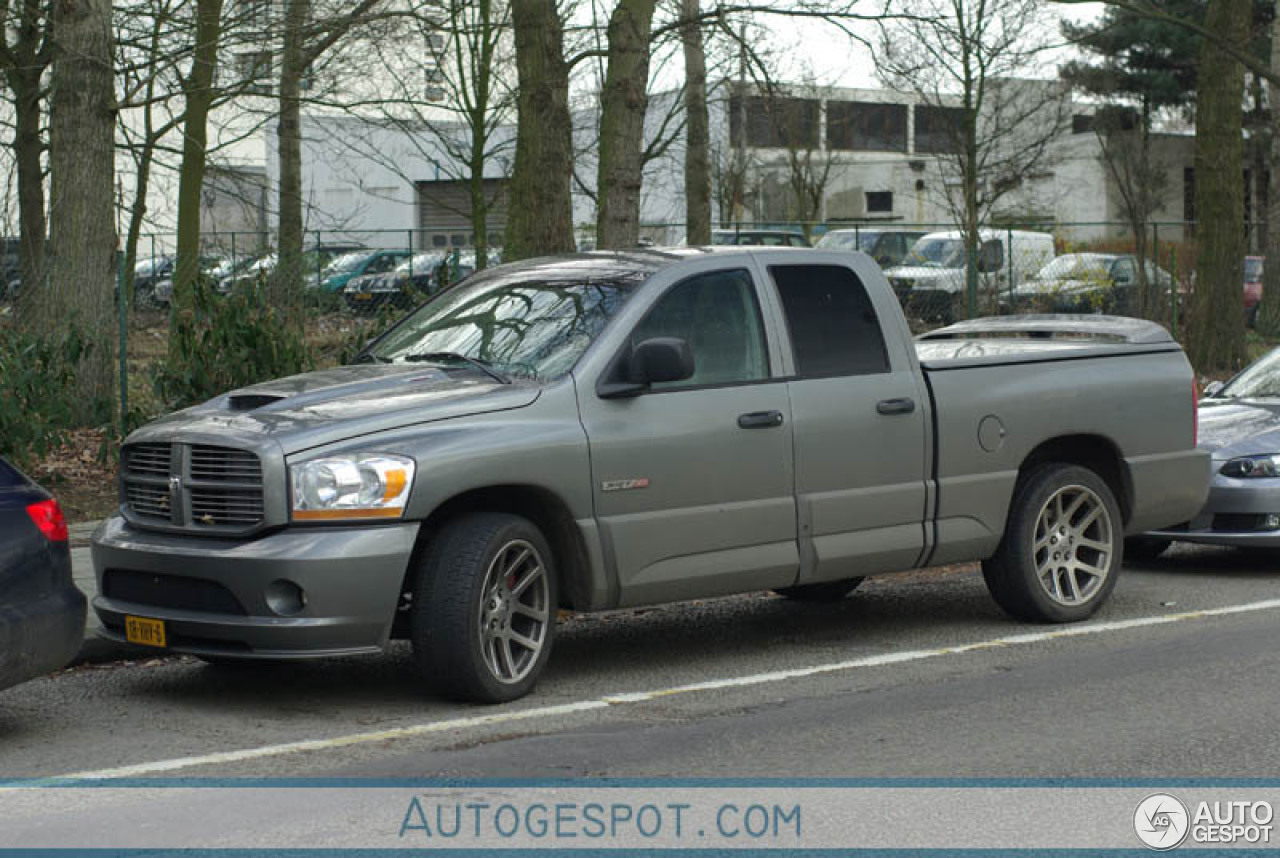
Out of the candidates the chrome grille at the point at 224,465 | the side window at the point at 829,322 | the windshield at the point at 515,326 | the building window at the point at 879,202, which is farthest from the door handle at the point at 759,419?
the building window at the point at 879,202

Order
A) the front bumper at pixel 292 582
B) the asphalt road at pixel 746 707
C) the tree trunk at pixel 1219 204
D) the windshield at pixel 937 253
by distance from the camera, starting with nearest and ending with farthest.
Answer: the asphalt road at pixel 746 707 → the front bumper at pixel 292 582 → the tree trunk at pixel 1219 204 → the windshield at pixel 937 253

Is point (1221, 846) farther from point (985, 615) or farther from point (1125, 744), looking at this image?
point (985, 615)

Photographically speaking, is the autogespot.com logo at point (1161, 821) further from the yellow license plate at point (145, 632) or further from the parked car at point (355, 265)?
the parked car at point (355, 265)

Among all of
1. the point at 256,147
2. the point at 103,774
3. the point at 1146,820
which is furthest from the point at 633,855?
the point at 256,147

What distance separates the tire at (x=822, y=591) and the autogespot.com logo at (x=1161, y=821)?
428cm

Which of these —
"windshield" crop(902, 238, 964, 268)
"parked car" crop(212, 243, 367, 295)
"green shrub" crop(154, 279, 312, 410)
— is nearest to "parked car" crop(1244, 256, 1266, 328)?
"windshield" crop(902, 238, 964, 268)

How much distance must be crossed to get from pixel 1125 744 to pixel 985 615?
10.4ft

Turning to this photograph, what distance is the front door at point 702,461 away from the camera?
777 cm

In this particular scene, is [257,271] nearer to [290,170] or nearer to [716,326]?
[716,326]

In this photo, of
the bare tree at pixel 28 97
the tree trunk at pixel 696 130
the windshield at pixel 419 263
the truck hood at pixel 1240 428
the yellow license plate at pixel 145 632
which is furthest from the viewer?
the tree trunk at pixel 696 130

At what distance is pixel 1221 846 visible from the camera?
17.8 ft

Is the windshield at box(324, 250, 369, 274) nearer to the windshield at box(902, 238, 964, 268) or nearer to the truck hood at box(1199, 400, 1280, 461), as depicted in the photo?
the windshield at box(902, 238, 964, 268)

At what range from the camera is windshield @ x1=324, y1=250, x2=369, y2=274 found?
17462mm

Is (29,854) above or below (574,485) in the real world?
below
